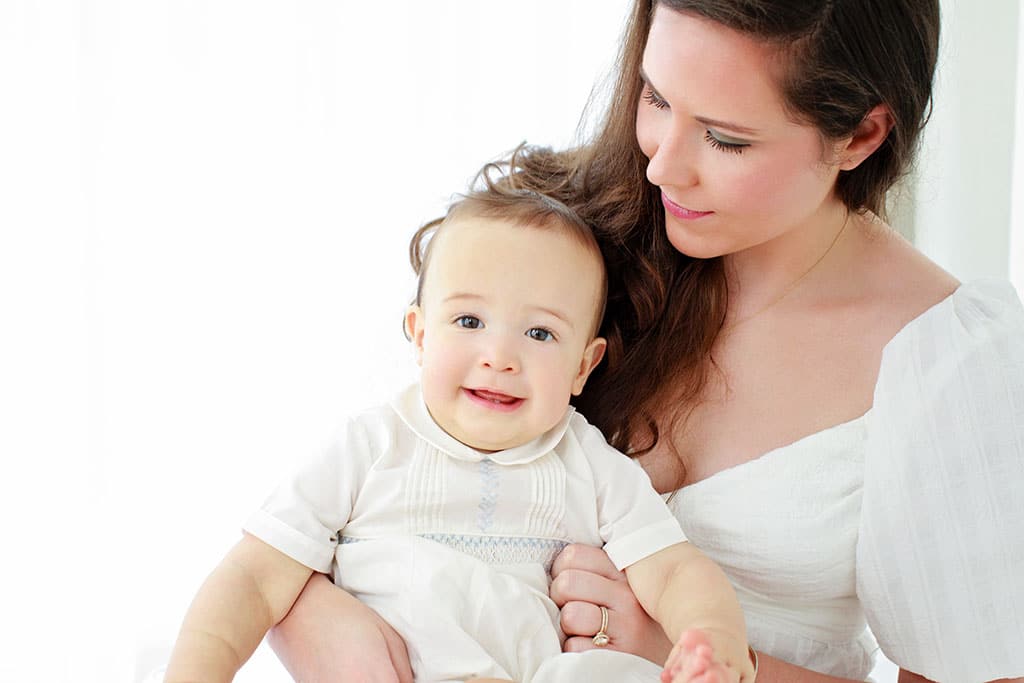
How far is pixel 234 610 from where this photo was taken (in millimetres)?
1295

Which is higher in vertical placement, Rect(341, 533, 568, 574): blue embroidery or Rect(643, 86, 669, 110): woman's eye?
Rect(643, 86, 669, 110): woman's eye

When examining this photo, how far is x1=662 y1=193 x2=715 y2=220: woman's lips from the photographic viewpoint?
5.11ft

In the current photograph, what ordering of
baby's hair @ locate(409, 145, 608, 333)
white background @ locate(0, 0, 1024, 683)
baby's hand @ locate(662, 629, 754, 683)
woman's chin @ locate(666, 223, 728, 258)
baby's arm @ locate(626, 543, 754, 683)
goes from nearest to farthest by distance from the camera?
1. baby's hand @ locate(662, 629, 754, 683)
2. baby's arm @ locate(626, 543, 754, 683)
3. baby's hair @ locate(409, 145, 608, 333)
4. woman's chin @ locate(666, 223, 728, 258)
5. white background @ locate(0, 0, 1024, 683)

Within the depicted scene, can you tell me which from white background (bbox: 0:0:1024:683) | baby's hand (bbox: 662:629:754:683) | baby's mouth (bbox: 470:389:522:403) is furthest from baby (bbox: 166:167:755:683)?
white background (bbox: 0:0:1024:683)

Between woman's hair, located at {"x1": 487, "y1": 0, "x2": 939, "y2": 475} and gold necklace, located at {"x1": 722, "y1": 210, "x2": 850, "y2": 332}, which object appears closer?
woman's hair, located at {"x1": 487, "y1": 0, "x2": 939, "y2": 475}

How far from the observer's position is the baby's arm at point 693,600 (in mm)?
1248

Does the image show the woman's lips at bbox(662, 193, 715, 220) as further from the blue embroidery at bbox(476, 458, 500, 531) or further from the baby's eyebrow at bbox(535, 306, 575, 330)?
the blue embroidery at bbox(476, 458, 500, 531)

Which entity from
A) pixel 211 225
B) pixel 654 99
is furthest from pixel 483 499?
pixel 211 225

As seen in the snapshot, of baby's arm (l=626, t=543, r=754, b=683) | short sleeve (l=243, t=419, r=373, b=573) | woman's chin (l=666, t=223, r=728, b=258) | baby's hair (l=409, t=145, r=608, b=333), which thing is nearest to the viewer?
baby's arm (l=626, t=543, r=754, b=683)

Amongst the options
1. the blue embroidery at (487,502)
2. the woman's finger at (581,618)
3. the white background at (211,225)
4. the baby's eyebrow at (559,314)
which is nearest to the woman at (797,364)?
the woman's finger at (581,618)

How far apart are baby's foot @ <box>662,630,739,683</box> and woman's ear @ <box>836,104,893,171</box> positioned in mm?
729

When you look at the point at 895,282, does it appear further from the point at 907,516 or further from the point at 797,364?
the point at 907,516

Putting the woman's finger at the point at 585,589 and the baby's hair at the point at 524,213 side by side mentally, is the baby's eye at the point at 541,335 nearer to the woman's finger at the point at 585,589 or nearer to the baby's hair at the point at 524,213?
the baby's hair at the point at 524,213

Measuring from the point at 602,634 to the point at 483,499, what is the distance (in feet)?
0.70
